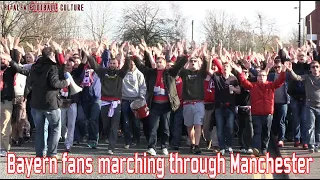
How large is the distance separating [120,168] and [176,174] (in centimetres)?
101

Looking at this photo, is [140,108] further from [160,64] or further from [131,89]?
[160,64]

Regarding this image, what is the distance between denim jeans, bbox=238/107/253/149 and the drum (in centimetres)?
192

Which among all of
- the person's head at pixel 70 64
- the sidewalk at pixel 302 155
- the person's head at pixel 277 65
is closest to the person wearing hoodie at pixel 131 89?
the person's head at pixel 70 64

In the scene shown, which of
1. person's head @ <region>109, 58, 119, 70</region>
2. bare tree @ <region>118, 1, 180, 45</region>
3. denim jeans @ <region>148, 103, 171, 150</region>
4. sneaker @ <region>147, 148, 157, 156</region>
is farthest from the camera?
bare tree @ <region>118, 1, 180, 45</region>

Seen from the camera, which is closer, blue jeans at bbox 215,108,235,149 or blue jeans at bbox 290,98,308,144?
blue jeans at bbox 215,108,235,149

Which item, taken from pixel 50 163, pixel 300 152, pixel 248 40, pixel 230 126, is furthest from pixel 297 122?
pixel 248 40

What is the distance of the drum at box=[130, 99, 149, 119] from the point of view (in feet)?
28.3

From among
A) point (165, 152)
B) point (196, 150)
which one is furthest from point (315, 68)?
point (165, 152)

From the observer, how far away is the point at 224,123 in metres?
8.62

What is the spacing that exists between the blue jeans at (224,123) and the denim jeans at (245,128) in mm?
334

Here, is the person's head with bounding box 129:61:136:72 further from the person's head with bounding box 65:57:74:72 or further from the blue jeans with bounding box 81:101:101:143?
the person's head with bounding box 65:57:74:72

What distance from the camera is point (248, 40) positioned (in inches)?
1809

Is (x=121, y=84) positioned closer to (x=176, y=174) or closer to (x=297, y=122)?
(x=176, y=174)

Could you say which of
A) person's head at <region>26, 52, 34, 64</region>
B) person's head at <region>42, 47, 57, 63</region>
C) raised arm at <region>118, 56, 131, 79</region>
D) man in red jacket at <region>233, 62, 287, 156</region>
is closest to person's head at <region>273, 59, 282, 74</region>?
man in red jacket at <region>233, 62, 287, 156</region>
